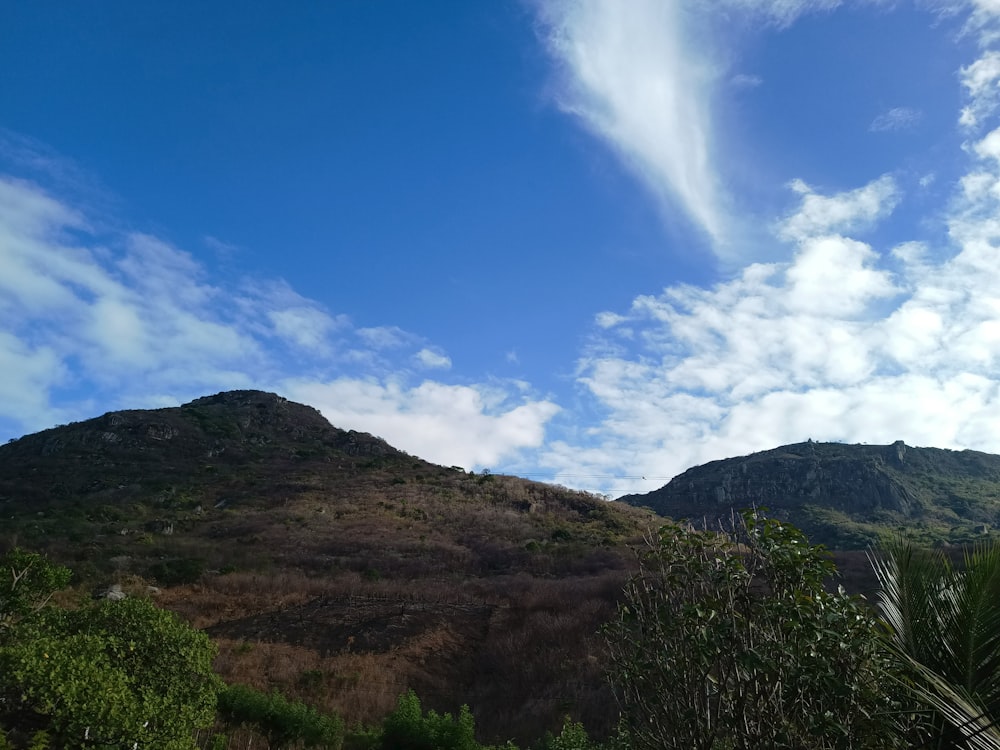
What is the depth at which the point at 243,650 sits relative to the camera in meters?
16.9

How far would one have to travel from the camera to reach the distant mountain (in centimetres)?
6544

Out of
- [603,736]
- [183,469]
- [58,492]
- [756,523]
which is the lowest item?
[603,736]

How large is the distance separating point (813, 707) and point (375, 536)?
35078 millimetres

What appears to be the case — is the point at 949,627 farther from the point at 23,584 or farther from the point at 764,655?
the point at 23,584

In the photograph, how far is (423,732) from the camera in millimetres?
9562

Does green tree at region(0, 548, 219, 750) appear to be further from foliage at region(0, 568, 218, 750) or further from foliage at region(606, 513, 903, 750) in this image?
foliage at region(606, 513, 903, 750)

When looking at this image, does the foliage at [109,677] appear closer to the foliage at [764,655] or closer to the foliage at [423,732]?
the foliage at [423,732]

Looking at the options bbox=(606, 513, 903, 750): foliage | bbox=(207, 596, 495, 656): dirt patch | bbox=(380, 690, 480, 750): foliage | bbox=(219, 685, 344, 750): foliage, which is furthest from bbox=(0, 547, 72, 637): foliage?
bbox=(207, 596, 495, 656): dirt patch

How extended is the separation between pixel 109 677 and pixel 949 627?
739 cm

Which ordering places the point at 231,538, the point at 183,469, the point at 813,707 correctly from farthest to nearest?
the point at 183,469 → the point at 231,538 → the point at 813,707

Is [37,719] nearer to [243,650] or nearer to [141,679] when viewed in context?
[141,679]

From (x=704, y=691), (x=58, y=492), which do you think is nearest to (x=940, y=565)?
(x=704, y=691)

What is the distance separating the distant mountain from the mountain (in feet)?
104

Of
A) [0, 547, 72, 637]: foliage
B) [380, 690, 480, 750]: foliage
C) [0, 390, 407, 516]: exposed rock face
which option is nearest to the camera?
[0, 547, 72, 637]: foliage
